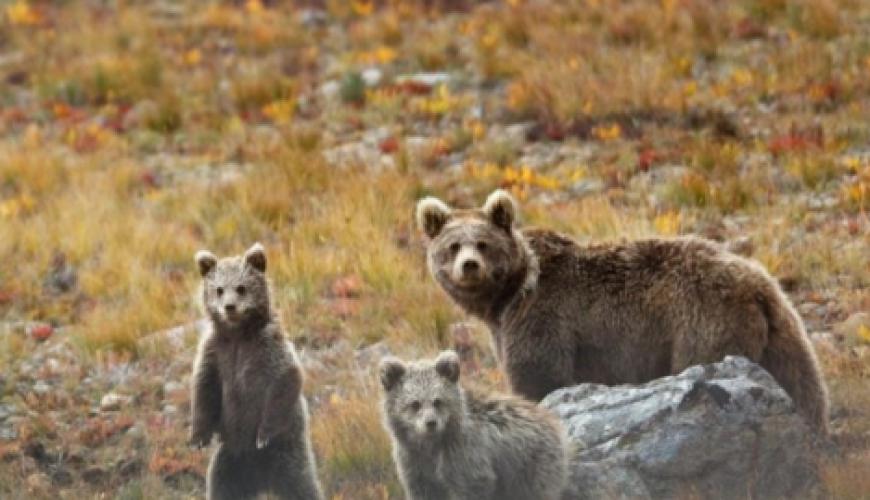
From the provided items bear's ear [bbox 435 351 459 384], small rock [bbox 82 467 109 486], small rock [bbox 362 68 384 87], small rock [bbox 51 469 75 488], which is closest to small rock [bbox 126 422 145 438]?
small rock [bbox 82 467 109 486]

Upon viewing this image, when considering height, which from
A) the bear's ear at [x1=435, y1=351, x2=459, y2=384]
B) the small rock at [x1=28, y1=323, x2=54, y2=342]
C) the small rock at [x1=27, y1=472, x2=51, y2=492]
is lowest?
the small rock at [x1=28, y1=323, x2=54, y2=342]

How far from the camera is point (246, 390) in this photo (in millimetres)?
9688

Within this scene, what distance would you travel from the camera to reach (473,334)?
12.3 m

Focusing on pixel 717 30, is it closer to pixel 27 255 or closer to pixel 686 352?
pixel 27 255

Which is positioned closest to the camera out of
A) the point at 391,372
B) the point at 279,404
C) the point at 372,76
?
the point at 391,372

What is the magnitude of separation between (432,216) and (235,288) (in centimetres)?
129

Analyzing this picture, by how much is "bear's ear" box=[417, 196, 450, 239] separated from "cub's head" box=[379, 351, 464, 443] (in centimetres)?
147

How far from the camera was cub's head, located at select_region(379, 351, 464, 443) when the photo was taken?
8555mm

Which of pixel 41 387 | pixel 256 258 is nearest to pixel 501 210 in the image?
pixel 256 258

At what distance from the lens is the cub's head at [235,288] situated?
31.6 ft

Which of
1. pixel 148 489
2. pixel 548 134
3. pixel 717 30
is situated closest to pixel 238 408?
pixel 148 489

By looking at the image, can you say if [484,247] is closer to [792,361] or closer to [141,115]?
[792,361]

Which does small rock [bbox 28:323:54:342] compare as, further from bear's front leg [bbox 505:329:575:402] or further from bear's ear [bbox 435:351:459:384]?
bear's ear [bbox 435:351:459:384]

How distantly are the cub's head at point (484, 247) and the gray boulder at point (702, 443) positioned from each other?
3.97ft
